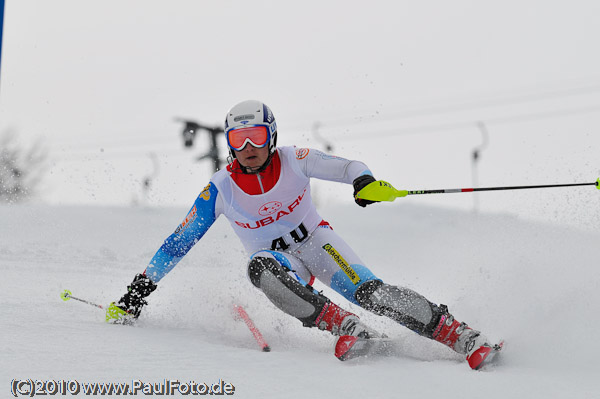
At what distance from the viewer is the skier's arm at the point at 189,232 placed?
3.74 meters

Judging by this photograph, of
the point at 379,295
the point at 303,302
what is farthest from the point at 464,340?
the point at 303,302

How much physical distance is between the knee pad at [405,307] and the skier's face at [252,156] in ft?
3.39

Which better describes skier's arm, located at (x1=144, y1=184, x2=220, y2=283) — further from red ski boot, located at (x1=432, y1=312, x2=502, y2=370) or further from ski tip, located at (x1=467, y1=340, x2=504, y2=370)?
ski tip, located at (x1=467, y1=340, x2=504, y2=370)

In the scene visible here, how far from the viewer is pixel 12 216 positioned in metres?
9.69

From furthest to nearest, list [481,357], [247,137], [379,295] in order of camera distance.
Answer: [247,137], [379,295], [481,357]

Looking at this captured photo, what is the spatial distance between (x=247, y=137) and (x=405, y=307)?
54.4 inches

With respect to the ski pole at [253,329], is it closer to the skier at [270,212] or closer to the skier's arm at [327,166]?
the skier at [270,212]

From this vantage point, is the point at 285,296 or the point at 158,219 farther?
the point at 158,219

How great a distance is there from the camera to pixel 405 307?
10.2 ft

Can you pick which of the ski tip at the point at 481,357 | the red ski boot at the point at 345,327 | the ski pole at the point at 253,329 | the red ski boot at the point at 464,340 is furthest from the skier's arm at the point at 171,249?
the ski tip at the point at 481,357

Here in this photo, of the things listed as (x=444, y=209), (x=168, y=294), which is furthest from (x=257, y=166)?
(x=444, y=209)

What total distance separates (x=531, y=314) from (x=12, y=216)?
881 centimetres

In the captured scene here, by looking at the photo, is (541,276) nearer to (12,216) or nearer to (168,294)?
(168,294)

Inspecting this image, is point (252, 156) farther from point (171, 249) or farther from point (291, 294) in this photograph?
point (291, 294)
